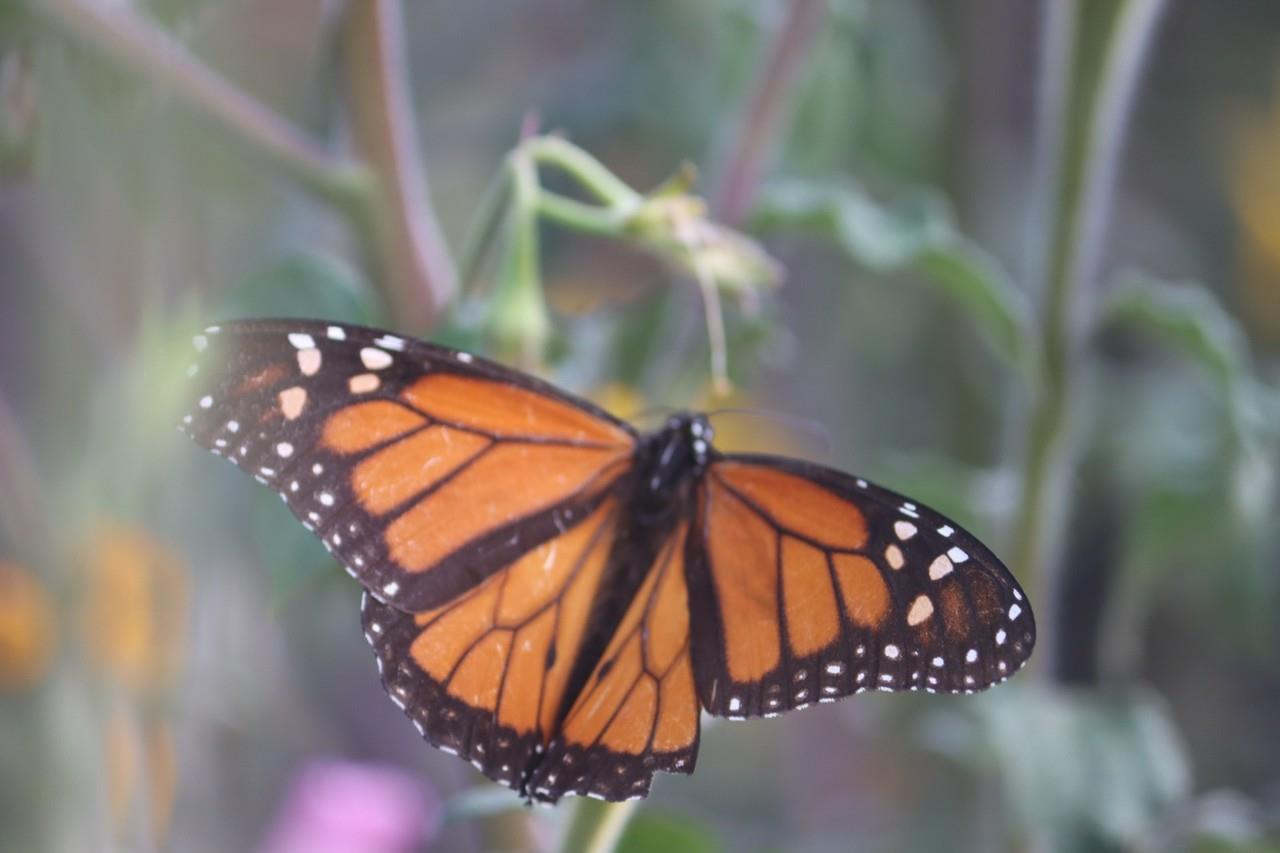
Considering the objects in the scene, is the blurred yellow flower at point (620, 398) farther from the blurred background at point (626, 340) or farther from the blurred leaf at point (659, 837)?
the blurred leaf at point (659, 837)

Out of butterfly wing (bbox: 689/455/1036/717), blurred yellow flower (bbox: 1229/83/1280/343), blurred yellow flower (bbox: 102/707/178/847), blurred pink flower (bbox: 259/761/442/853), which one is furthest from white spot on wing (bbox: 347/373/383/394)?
blurred yellow flower (bbox: 1229/83/1280/343)

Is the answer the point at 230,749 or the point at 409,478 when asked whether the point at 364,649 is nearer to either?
the point at 230,749

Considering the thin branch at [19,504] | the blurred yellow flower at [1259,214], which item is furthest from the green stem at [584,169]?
the blurred yellow flower at [1259,214]

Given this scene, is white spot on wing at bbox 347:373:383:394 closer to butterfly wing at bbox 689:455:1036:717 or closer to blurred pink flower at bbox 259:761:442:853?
butterfly wing at bbox 689:455:1036:717

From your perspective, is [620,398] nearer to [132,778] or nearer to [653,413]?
[653,413]

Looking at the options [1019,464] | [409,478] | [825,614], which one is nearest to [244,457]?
[409,478]

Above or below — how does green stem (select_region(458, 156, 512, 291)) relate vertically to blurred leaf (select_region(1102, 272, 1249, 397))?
below

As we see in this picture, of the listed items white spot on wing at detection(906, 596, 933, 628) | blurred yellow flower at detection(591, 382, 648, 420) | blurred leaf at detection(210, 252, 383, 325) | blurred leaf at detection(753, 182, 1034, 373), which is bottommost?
white spot on wing at detection(906, 596, 933, 628)
